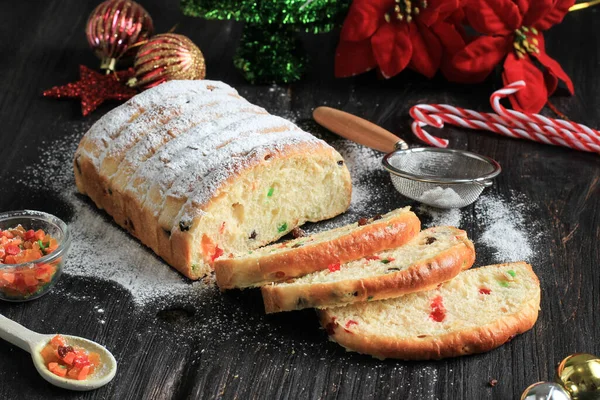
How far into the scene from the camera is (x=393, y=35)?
5.09 metres

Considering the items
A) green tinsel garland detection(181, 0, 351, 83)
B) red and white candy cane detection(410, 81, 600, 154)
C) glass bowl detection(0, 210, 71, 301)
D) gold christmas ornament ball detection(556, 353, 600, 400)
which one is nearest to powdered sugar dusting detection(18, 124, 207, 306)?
glass bowl detection(0, 210, 71, 301)

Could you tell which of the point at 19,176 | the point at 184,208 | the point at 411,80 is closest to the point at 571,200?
the point at 411,80

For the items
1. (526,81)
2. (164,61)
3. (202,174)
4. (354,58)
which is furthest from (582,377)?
(164,61)

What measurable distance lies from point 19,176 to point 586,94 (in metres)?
3.44

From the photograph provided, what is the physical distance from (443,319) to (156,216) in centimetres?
132

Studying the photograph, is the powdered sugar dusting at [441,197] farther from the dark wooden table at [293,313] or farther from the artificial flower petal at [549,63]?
the artificial flower petal at [549,63]

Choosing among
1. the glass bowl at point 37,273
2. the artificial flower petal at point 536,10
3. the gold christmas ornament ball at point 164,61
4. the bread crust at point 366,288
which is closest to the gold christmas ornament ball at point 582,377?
the bread crust at point 366,288

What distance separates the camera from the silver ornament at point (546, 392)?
2805 millimetres

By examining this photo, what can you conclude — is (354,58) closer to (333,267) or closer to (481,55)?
(481,55)

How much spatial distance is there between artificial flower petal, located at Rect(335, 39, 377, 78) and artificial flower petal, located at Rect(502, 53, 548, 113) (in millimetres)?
806

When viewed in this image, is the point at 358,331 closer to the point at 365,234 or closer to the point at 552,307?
the point at 365,234

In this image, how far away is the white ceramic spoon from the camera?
301cm

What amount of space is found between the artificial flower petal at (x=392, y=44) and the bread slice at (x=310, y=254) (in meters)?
1.76

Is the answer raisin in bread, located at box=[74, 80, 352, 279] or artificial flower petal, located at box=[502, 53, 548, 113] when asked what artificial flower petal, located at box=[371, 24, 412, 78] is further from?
A: raisin in bread, located at box=[74, 80, 352, 279]
